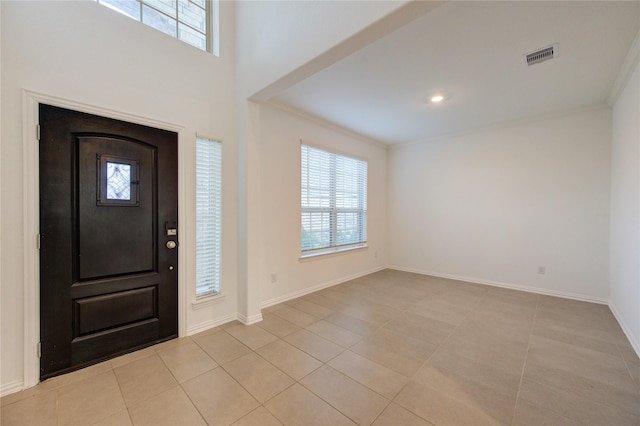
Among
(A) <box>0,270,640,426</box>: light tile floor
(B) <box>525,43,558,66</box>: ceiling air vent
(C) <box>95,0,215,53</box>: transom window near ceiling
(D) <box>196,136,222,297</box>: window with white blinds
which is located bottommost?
(A) <box>0,270,640,426</box>: light tile floor

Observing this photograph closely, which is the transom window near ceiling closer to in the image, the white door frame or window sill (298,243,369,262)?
the white door frame

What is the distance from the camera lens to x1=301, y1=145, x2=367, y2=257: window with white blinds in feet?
13.5

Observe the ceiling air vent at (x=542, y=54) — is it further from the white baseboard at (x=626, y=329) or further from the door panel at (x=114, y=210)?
the door panel at (x=114, y=210)

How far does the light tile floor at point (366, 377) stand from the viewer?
1.63 m

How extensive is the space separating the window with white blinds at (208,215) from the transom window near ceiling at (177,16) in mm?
1119

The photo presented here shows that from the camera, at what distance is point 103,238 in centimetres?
220

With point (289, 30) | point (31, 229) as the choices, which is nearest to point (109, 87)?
point (31, 229)

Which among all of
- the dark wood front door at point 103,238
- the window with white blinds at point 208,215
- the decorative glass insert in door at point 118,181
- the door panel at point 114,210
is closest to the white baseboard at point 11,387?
the dark wood front door at point 103,238

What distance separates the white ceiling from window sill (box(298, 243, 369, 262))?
7.19 ft

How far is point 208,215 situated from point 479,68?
10.8 ft

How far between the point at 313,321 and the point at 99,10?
11.7 feet

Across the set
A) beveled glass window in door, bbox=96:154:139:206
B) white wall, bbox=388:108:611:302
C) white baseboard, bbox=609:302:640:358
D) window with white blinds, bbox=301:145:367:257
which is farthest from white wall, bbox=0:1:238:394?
white baseboard, bbox=609:302:640:358

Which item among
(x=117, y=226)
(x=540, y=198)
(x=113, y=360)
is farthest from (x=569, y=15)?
(x=113, y=360)

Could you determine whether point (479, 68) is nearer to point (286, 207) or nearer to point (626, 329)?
point (286, 207)
